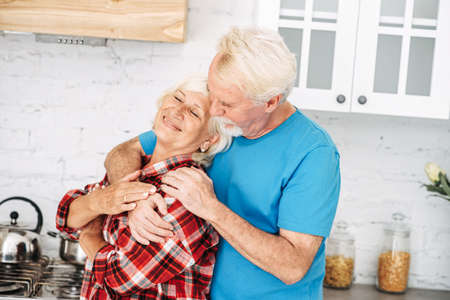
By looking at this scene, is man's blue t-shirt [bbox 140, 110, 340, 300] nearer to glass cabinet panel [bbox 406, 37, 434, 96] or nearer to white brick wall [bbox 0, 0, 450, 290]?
glass cabinet panel [bbox 406, 37, 434, 96]

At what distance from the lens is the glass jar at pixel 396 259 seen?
262cm

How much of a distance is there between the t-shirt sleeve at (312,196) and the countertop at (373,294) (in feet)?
3.52

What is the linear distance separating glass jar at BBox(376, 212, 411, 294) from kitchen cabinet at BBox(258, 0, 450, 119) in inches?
24.2

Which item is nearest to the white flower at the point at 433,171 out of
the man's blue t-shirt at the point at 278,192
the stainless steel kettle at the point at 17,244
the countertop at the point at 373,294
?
the countertop at the point at 373,294

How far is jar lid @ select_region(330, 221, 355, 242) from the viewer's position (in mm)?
2627

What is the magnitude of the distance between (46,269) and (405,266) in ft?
5.41

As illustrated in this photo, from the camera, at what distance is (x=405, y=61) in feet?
7.55

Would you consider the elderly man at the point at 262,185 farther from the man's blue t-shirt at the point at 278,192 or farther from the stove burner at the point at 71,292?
the stove burner at the point at 71,292

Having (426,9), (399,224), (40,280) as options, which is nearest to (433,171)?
(399,224)

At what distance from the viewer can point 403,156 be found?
109 inches

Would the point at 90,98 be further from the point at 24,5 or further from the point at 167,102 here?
the point at 167,102

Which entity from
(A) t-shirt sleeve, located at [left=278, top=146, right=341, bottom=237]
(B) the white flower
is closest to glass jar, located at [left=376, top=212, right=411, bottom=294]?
(B) the white flower

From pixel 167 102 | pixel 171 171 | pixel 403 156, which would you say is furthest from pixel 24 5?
pixel 403 156

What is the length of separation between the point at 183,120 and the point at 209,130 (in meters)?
0.09
